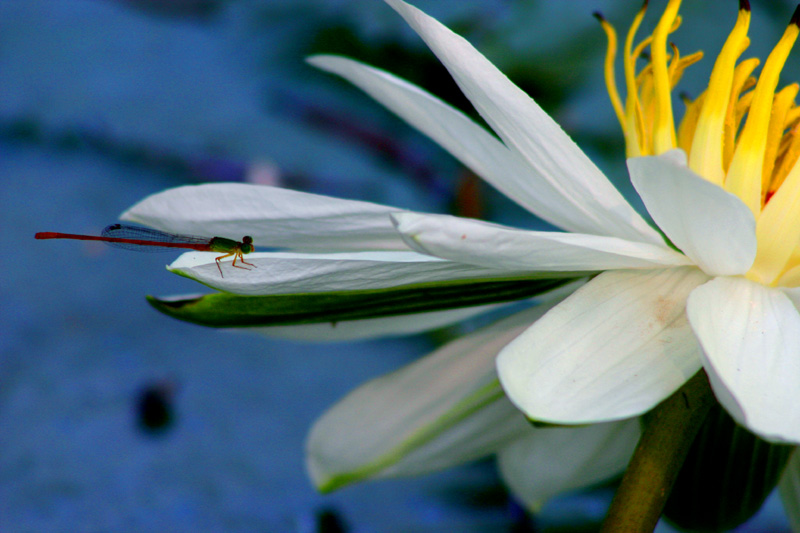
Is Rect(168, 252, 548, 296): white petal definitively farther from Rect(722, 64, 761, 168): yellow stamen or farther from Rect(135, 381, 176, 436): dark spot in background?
Rect(135, 381, 176, 436): dark spot in background

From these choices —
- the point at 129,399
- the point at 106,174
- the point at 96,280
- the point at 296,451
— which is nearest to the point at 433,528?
the point at 296,451

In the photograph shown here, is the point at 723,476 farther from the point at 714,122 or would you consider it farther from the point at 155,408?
the point at 155,408

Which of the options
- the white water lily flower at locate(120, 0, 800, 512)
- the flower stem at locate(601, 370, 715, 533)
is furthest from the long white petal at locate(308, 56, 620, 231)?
the flower stem at locate(601, 370, 715, 533)

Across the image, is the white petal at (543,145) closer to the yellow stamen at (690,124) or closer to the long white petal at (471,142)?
the long white petal at (471,142)

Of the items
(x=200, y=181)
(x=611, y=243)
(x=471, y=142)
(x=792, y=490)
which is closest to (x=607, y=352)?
(x=611, y=243)

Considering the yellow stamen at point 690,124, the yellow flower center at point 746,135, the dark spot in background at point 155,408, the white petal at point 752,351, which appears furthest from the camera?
the dark spot in background at point 155,408

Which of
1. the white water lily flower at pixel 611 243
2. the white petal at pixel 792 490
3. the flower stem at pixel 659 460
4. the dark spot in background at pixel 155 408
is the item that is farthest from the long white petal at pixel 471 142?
the dark spot in background at pixel 155 408
